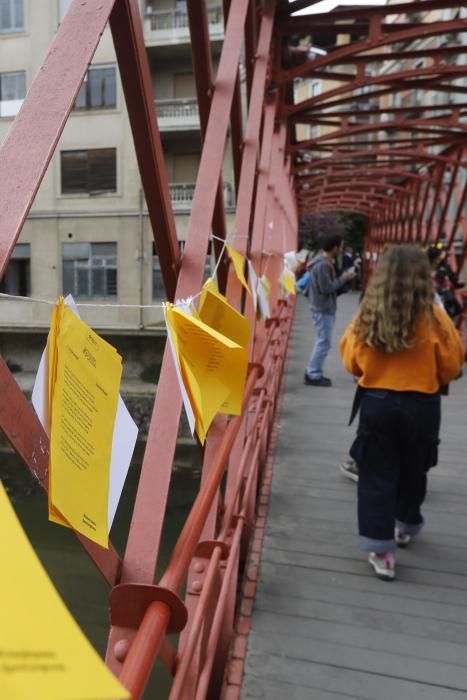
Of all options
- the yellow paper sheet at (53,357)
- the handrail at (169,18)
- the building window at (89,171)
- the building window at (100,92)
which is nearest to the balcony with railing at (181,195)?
the building window at (89,171)

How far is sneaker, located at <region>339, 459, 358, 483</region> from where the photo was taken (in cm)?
367

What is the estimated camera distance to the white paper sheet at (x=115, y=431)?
846 mm

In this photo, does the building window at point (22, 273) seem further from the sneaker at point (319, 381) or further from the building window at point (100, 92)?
the sneaker at point (319, 381)

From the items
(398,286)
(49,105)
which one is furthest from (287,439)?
(49,105)

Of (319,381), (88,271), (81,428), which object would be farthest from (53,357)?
(88,271)

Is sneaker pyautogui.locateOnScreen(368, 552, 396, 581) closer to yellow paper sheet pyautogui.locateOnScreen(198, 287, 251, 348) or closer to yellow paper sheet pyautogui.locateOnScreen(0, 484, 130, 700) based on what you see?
yellow paper sheet pyautogui.locateOnScreen(198, 287, 251, 348)

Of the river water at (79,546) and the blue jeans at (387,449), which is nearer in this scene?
the blue jeans at (387,449)

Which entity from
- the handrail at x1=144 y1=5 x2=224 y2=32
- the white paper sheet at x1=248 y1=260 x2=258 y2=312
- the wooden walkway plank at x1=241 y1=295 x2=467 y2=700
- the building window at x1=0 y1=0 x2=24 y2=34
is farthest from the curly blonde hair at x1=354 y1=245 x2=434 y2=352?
the handrail at x1=144 y1=5 x2=224 y2=32

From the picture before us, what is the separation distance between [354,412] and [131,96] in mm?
1917

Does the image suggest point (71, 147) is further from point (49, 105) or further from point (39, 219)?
point (49, 105)

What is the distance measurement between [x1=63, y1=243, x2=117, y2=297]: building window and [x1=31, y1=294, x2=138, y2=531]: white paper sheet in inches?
353

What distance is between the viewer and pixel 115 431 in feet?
3.32

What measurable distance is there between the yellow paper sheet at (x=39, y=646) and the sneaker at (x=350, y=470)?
336cm

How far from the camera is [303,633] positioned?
2.29 metres
